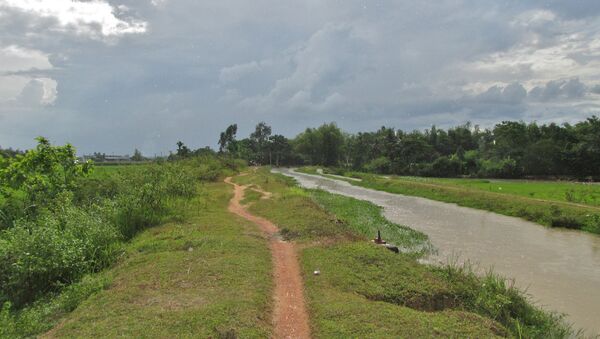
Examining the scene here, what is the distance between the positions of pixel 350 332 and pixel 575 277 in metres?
10.5

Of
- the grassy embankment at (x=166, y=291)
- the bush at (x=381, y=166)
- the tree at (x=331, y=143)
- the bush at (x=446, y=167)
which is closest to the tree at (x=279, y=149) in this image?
the tree at (x=331, y=143)

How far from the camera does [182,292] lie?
27.5 feet

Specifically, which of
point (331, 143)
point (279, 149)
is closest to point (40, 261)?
point (331, 143)

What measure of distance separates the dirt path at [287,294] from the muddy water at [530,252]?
6.38 meters

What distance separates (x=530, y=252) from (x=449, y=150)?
7311cm

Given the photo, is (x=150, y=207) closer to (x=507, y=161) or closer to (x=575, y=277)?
(x=575, y=277)

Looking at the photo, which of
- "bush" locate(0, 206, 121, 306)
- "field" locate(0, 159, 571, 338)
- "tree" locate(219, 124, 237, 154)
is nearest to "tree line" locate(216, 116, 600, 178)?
"tree" locate(219, 124, 237, 154)

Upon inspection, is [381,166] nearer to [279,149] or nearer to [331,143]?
[331,143]

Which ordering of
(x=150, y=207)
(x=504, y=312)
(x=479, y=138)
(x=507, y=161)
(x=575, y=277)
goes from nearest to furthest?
(x=504, y=312) → (x=575, y=277) → (x=150, y=207) → (x=507, y=161) → (x=479, y=138)

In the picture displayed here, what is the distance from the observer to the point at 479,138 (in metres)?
89.4

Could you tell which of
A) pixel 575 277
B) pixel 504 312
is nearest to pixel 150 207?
pixel 504 312

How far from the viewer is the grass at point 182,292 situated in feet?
22.1

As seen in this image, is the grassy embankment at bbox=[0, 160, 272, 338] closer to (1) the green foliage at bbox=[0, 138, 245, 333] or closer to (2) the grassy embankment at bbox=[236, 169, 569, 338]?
(1) the green foliage at bbox=[0, 138, 245, 333]

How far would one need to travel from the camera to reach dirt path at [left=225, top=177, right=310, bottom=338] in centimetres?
707
